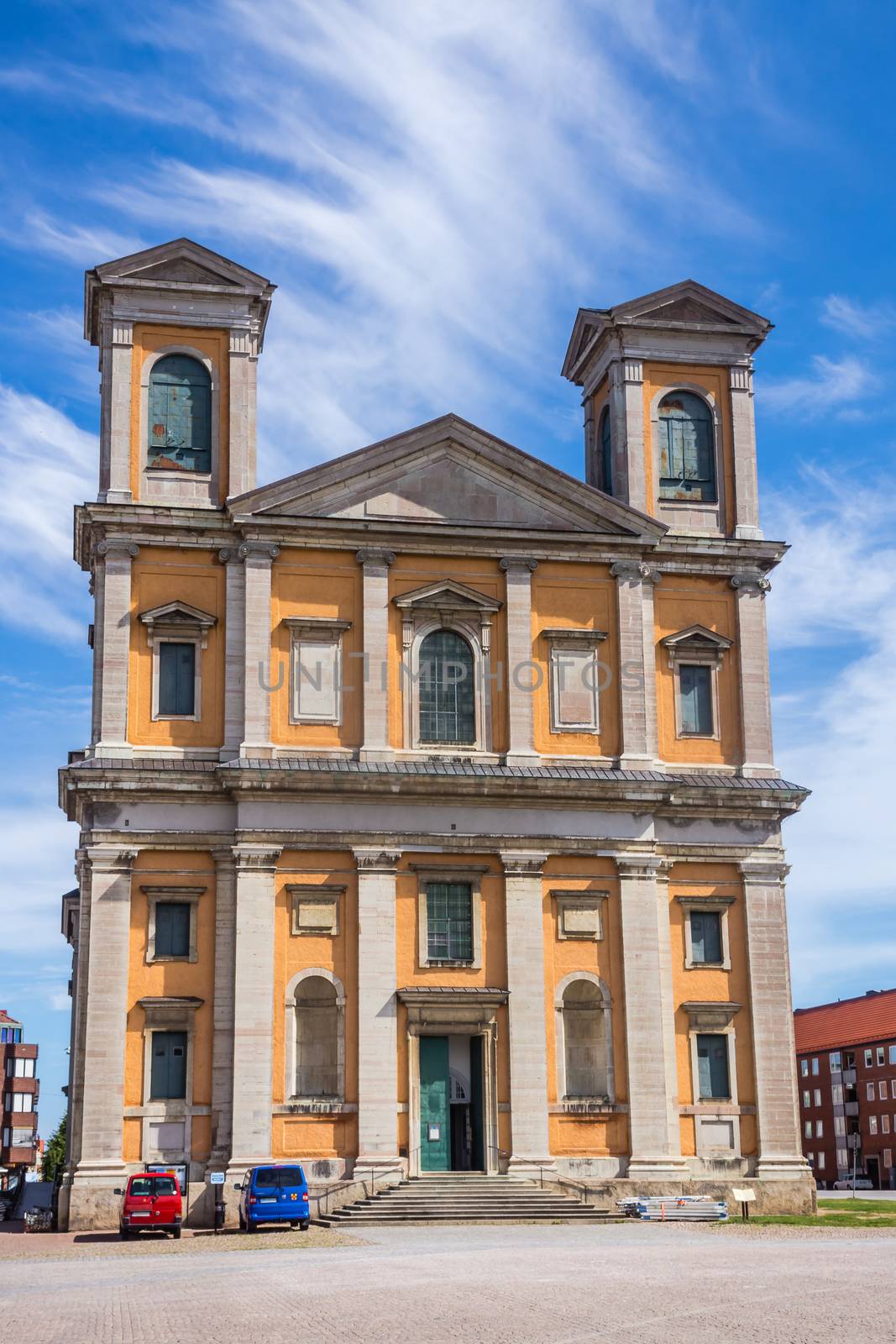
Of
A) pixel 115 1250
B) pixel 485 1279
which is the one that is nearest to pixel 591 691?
pixel 115 1250

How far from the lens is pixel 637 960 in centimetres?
4066

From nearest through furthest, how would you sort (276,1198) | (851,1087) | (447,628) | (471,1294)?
(471,1294) < (276,1198) < (447,628) < (851,1087)

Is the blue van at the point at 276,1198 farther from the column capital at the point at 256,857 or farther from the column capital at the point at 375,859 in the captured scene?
the column capital at the point at 375,859

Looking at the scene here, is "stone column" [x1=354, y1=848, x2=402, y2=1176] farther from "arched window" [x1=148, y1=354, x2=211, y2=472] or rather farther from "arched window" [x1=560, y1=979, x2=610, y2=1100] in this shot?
"arched window" [x1=148, y1=354, x2=211, y2=472]

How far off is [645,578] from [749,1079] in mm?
12418

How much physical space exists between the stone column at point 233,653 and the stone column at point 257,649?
123 mm

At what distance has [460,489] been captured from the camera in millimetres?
43000

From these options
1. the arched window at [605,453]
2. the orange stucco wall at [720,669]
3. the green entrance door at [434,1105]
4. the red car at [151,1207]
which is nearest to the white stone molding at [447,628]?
the orange stucco wall at [720,669]

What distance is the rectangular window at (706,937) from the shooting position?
41.9m

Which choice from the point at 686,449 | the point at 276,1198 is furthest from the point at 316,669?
the point at 276,1198

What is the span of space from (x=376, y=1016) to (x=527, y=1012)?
349cm

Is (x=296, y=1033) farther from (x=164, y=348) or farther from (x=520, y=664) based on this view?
(x=164, y=348)

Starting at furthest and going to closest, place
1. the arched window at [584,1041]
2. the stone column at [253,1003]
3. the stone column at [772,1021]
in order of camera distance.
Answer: the stone column at [772,1021] → the arched window at [584,1041] → the stone column at [253,1003]

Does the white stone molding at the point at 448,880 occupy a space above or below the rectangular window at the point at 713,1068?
above
